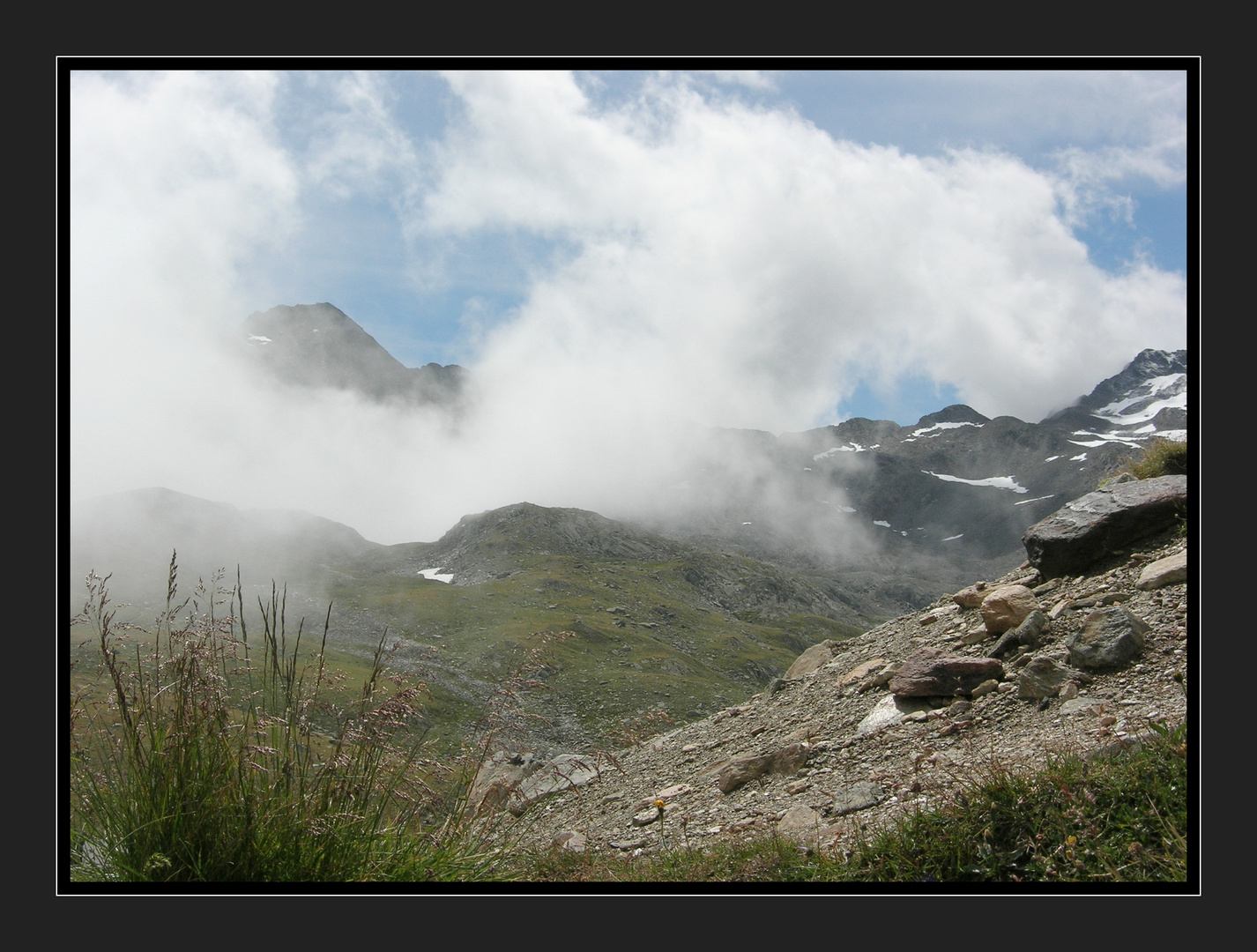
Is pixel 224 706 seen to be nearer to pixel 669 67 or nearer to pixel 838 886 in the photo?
pixel 838 886

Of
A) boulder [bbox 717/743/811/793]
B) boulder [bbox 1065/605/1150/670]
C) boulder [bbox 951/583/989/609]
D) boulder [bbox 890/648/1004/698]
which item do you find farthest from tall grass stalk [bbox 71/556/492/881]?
boulder [bbox 951/583/989/609]

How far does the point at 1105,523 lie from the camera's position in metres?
10.4

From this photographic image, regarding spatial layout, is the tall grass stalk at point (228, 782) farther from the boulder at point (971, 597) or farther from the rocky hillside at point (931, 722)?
the boulder at point (971, 597)

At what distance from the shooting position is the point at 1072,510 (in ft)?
36.4

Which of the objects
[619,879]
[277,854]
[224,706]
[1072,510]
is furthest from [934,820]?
[1072,510]

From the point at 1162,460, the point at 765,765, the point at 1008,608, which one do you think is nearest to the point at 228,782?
the point at 765,765

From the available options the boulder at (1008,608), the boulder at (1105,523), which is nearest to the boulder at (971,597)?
the boulder at (1105,523)

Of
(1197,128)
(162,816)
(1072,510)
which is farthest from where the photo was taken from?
(1072,510)

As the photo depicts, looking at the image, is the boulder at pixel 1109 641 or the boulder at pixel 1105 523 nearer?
the boulder at pixel 1109 641

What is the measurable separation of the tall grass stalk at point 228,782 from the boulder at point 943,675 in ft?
19.5

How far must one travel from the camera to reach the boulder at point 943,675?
8.48 meters

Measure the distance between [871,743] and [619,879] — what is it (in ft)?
13.2

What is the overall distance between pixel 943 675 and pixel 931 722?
0.72 m

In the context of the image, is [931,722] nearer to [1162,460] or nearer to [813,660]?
[813,660]
